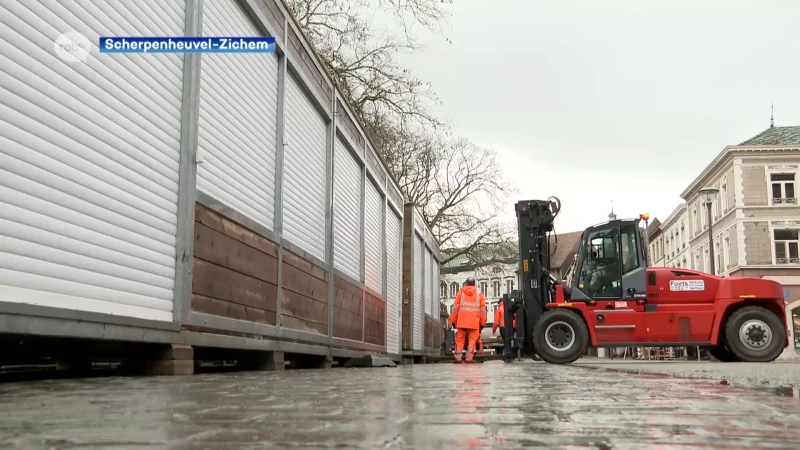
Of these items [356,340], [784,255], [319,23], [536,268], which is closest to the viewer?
[356,340]

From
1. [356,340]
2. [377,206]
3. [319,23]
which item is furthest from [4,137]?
[319,23]

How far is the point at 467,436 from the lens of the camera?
2.01m

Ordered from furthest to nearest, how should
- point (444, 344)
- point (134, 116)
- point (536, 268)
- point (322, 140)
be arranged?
point (444, 344), point (536, 268), point (322, 140), point (134, 116)

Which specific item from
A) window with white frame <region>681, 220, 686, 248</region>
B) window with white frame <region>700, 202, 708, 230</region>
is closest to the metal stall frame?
window with white frame <region>700, 202, 708, 230</region>

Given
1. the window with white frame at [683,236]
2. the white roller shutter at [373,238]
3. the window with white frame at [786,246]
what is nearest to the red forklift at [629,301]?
the white roller shutter at [373,238]

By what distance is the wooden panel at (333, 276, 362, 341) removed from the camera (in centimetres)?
1182

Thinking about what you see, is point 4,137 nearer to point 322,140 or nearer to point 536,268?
point 322,140

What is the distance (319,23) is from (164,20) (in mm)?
15139

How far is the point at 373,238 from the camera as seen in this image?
51.3 ft

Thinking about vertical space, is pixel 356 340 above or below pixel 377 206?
below

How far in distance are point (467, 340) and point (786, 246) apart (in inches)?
1215

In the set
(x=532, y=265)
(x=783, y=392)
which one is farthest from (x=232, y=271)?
(x=532, y=265)

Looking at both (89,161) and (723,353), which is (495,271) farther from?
(89,161)

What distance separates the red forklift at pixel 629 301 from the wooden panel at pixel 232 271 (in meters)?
8.01
